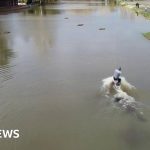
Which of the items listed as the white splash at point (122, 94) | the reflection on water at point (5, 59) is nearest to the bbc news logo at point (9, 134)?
the white splash at point (122, 94)

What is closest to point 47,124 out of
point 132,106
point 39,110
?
point 39,110

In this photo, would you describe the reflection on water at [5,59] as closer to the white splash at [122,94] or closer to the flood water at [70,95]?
the flood water at [70,95]

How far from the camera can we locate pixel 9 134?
1409cm

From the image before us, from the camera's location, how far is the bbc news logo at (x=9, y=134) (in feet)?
45.0

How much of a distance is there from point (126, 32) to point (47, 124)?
3072 centimetres

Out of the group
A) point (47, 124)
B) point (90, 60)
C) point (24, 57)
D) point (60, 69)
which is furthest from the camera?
point (24, 57)

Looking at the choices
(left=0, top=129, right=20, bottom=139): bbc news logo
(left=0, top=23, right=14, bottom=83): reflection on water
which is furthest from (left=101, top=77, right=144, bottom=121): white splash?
(left=0, top=23, right=14, bottom=83): reflection on water

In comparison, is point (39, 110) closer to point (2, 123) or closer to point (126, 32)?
point (2, 123)

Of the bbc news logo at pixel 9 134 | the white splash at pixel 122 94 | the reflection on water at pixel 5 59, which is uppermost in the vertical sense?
the white splash at pixel 122 94

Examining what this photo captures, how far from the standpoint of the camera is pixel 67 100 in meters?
17.6

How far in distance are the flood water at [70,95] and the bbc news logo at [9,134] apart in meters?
0.24

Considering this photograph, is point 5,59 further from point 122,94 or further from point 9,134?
point 9,134

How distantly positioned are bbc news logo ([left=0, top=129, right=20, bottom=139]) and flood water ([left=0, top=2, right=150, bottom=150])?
0.24 m

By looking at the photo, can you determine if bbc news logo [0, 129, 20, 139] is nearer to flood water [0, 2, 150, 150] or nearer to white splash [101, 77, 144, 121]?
flood water [0, 2, 150, 150]
